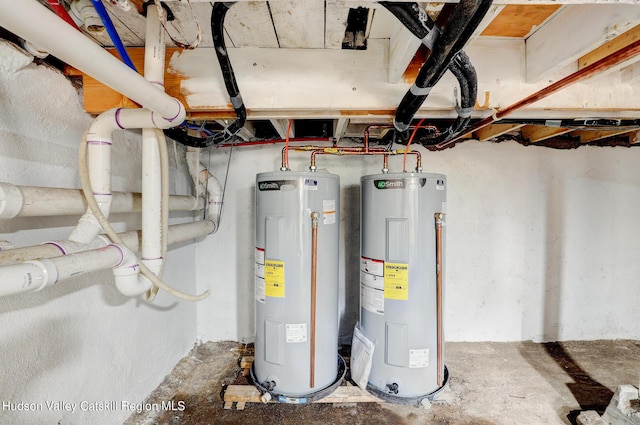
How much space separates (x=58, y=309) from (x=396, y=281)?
1491 mm

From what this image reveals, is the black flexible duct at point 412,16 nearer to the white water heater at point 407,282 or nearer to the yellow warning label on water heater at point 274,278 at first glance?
the white water heater at point 407,282

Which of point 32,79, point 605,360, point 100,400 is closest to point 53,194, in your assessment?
point 32,79

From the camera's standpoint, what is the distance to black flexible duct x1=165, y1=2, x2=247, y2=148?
83cm

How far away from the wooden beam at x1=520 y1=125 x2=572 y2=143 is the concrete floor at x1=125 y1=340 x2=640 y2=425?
159 cm

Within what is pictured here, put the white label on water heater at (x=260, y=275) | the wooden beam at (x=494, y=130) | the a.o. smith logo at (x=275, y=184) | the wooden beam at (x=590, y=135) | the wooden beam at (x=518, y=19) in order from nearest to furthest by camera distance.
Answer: the wooden beam at (x=518, y=19) → the a.o. smith logo at (x=275, y=184) → the white label on water heater at (x=260, y=275) → the wooden beam at (x=494, y=130) → the wooden beam at (x=590, y=135)

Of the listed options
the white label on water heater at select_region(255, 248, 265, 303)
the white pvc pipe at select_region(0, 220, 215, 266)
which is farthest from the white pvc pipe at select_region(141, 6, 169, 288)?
the white label on water heater at select_region(255, 248, 265, 303)

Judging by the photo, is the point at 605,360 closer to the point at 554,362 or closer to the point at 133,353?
the point at 554,362

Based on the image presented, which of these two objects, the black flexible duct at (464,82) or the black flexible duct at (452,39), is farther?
the black flexible duct at (464,82)

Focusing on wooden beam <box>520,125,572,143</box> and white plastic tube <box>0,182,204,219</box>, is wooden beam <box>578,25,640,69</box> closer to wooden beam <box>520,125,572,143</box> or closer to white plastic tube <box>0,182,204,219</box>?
wooden beam <box>520,125,572,143</box>

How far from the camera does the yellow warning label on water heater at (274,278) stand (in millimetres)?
1651

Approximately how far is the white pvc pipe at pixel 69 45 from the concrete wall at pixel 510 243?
1.51m

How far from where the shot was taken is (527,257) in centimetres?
243

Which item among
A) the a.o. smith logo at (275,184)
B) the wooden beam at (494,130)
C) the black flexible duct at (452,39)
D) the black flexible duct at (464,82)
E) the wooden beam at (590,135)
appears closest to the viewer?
the black flexible duct at (452,39)

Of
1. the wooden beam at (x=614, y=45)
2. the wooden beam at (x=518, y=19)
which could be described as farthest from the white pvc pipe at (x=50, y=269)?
the wooden beam at (x=614, y=45)
